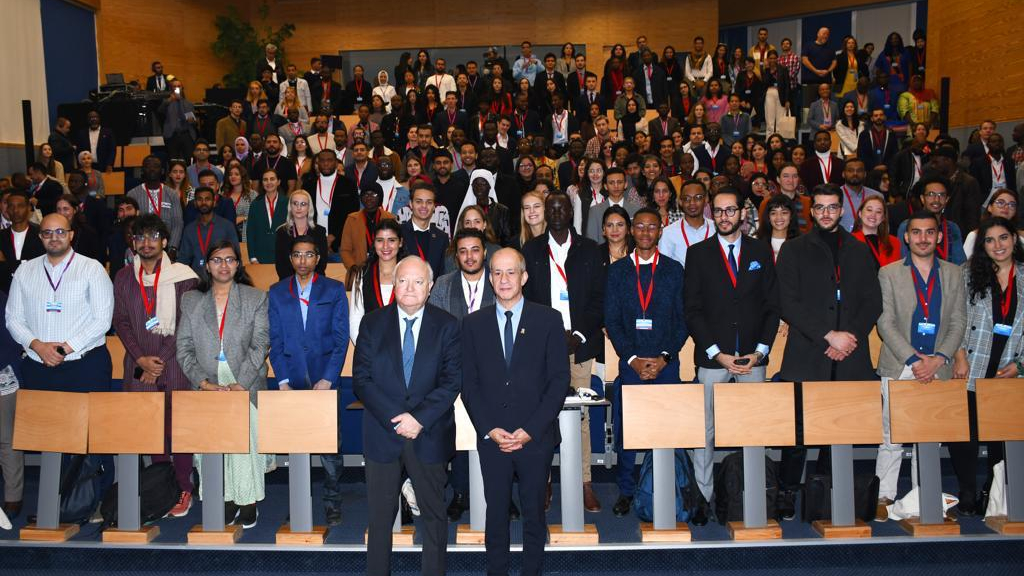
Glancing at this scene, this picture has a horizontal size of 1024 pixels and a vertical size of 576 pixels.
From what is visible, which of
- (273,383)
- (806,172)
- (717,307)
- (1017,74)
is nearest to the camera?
(717,307)

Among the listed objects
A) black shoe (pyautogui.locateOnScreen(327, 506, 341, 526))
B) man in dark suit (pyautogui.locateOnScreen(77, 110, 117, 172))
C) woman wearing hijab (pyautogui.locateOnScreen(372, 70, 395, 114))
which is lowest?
black shoe (pyautogui.locateOnScreen(327, 506, 341, 526))

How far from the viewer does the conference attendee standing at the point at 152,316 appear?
4938 mm

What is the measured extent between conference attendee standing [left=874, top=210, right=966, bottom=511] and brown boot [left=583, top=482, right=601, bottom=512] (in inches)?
63.9

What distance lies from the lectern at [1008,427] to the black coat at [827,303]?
0.57m

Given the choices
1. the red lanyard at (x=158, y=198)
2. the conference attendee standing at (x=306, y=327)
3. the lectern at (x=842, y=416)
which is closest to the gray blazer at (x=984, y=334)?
the lectern at (x=842, y=416)

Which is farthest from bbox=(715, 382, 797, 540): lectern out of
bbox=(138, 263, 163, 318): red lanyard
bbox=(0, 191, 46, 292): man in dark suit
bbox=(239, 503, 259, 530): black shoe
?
bbox=(0, 191, 46, 292): man in dark suit

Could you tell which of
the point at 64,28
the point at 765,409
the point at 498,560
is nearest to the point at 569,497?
the point at 498,560

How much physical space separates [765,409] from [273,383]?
3.36 meters

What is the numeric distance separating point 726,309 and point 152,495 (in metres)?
3.30

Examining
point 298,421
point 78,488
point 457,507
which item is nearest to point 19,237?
point 78,488

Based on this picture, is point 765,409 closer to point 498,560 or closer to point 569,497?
point 569,497

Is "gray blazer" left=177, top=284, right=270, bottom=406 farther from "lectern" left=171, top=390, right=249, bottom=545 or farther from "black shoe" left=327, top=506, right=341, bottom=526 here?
"black shoe" left=327, top=506, right=341, bottom=526

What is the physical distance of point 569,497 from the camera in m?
4.48

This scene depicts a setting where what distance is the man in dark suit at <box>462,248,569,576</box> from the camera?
13.1ft
